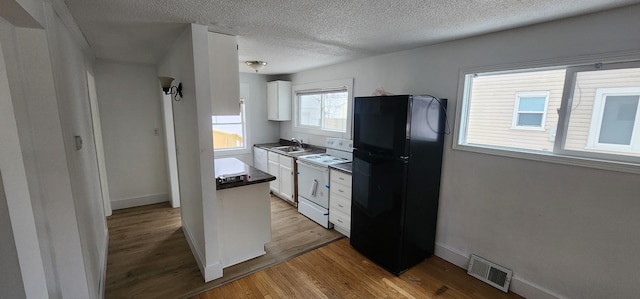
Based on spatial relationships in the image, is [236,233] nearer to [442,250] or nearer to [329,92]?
[442,250]

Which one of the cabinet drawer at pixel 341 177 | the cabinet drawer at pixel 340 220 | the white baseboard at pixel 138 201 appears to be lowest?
the white baseboard at pixel 138 201

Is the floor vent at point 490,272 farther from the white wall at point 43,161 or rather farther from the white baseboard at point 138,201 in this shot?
the white baseboard at point 138,201

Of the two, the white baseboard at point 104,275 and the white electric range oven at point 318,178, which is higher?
the white electric range oven at point 318,178

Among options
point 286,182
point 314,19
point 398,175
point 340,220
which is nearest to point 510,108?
point 398,175

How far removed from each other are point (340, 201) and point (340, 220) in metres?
0.24

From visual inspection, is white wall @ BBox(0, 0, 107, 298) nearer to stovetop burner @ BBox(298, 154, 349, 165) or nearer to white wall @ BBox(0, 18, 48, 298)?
white wall @ BBox(0, 18, 48, 298)

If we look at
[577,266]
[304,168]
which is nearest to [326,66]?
[304,168]

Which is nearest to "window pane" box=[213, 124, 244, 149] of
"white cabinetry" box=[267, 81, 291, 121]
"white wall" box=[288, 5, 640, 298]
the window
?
the window

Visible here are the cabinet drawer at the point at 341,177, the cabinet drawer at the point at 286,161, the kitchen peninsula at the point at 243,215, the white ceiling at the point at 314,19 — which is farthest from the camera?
the cabinet drawer at the point at 286,161

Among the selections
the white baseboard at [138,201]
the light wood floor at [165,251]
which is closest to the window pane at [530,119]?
the light wood floor at [165,251]

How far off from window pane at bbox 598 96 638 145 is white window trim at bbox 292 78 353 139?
95.8 inches

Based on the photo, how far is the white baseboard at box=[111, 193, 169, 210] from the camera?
149 inches

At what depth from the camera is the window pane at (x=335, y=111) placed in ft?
12.6

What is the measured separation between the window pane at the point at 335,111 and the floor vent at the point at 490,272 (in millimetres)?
2254
